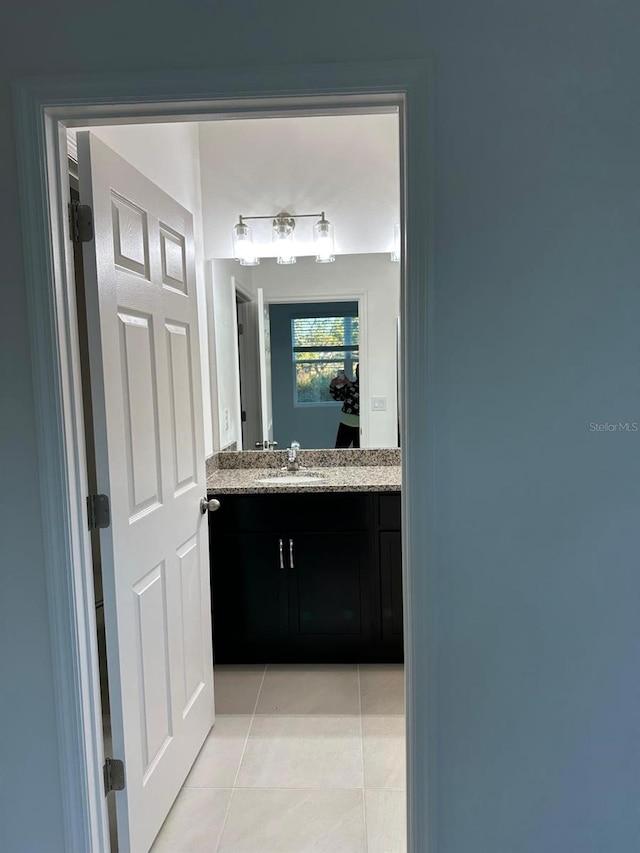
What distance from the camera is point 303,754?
211 cm

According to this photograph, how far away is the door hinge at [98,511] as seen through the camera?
4.62 feet

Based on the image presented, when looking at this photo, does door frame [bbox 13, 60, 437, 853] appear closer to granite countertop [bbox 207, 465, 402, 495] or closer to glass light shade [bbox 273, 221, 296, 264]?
granite countertop [bbox 207, 465, 402, 495]

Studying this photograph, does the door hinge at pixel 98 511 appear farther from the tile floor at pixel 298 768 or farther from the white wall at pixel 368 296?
the white wall at pixel 368 296

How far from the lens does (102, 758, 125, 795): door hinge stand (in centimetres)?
146

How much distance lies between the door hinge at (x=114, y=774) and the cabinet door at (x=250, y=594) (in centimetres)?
119

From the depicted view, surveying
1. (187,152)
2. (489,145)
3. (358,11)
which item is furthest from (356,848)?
(187,152)

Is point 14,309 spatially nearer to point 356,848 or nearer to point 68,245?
point 68,245

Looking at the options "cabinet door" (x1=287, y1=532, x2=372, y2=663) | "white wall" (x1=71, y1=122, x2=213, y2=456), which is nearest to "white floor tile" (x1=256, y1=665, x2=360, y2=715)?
"cabinet door" (x1=287, y1=532, x2=372, y2=663)

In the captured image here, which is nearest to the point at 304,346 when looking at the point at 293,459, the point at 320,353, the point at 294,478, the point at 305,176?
the point at 320,353

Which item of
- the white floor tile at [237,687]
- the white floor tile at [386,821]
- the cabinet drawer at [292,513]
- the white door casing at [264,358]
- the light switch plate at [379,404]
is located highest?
the white door casing at [264,358]

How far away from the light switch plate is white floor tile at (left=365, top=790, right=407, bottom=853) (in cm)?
178

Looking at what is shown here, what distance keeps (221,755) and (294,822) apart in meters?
0.45

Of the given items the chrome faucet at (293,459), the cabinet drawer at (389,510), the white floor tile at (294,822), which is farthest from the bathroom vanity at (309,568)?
the white floor tile at (294,822)

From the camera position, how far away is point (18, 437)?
1292mm
